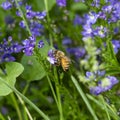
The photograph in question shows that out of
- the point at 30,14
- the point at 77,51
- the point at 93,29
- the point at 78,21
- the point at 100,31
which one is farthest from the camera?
the point at 78,21

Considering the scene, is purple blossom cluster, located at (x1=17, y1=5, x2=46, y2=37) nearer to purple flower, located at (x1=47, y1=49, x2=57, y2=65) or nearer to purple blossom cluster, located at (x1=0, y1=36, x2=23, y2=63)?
purple blossom cluster, located at (x1=0, y1=36, x2=23, y2=63)

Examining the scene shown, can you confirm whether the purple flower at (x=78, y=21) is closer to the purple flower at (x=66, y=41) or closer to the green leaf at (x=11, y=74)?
→ the purple flower at (x=66, y=41)

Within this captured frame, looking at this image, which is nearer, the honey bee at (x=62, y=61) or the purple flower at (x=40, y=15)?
the honey bee at (x=62, y=61)

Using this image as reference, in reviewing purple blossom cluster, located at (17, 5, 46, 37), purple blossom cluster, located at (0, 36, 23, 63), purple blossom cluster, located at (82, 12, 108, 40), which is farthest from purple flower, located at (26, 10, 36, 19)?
purple blossom cluster, located at (82, 12, 108, 40)

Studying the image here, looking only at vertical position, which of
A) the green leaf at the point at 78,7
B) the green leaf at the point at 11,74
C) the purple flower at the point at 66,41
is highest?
the green leaf at the point at 78,7

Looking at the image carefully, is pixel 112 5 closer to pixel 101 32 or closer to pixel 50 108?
pixel 101 32

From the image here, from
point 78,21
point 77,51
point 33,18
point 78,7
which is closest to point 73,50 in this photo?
point 77,51

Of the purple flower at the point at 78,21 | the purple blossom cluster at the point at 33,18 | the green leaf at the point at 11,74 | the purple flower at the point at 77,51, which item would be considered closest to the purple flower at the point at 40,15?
the purple blossom cluster at the point at 33,18

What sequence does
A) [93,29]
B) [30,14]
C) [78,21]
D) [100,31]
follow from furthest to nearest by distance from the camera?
[78,21]
[30,14]
[93,29]
[100,31]

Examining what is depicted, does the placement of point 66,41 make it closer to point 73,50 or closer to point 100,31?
point 73,50
